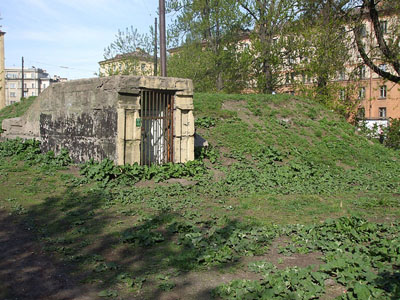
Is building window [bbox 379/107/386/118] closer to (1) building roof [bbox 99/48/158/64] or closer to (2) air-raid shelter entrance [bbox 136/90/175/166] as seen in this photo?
(1) building roof [bbox 99/48/158/64]

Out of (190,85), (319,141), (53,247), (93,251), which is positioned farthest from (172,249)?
(319,141)

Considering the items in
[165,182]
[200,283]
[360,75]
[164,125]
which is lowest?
[200,283]

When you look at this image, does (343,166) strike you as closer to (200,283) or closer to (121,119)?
(121,119)

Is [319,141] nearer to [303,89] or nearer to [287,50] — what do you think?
[303,89]

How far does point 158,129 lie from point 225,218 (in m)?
4.07

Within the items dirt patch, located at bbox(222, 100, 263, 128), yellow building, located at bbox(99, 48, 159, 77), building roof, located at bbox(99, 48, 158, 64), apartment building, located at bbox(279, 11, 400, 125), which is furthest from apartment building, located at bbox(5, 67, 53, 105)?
dirt patch, located at bbox(222, 100, 263, 128)

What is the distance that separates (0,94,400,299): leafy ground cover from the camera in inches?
157

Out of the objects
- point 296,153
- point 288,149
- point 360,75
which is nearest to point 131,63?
point 360,75

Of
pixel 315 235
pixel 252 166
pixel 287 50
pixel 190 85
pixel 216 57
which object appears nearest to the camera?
pixel 315 235

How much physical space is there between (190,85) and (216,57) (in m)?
18.2

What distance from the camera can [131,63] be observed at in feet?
94.3

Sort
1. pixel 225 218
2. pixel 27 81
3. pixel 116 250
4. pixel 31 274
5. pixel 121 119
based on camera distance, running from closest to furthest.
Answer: pixel 31 274, pixel 116 250, pixel 225 218, pixel 121 119, pixel 27 81

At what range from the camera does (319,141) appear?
13219mm

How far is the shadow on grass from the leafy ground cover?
2 centimetres
